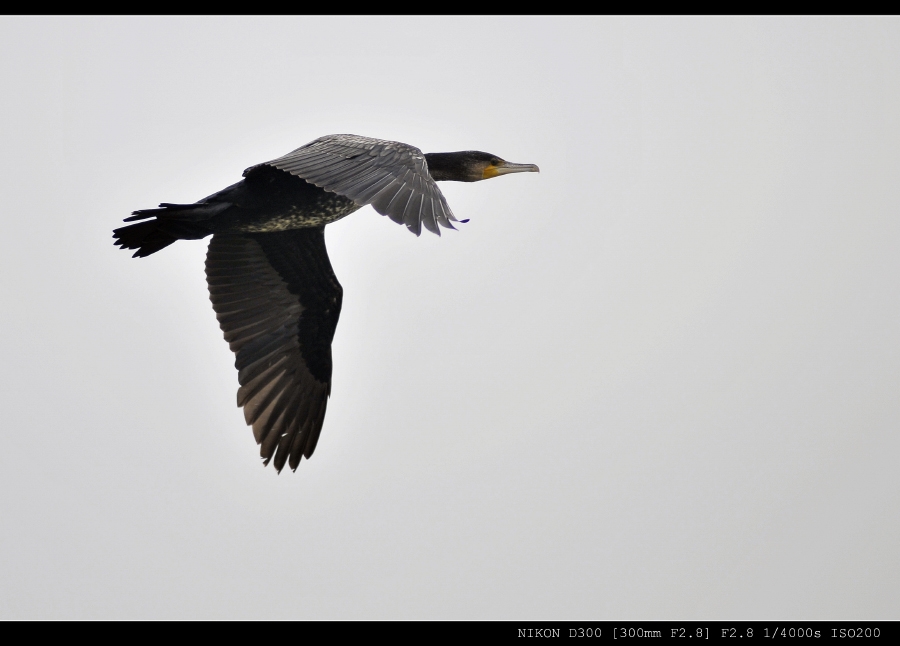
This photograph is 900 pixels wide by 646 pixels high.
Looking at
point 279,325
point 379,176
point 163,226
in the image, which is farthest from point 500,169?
point 163,226

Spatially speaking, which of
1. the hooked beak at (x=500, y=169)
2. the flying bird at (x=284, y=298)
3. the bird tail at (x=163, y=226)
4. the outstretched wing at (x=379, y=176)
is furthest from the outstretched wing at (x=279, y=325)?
the outstretched wing at (x=379, y=176)

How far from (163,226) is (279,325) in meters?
2.31

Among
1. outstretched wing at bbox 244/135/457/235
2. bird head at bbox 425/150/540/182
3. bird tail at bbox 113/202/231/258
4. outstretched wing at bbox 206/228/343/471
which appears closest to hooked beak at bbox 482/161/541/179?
bird head at bbox 425/150/540/182

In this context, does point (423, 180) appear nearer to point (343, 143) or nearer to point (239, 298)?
point (343, 143)

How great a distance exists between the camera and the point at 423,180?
8281mm

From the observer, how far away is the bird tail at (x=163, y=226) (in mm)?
9930

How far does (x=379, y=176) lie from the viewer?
8.32 metres

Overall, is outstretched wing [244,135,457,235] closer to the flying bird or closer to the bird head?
the flying bird

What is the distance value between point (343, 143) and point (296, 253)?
2.75 meters

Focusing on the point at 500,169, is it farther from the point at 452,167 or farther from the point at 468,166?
the point at 452,167

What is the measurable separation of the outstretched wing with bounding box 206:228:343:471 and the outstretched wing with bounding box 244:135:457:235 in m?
2.40

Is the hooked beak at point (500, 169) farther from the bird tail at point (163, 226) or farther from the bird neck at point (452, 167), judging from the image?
the bird tail at point (163, 226)

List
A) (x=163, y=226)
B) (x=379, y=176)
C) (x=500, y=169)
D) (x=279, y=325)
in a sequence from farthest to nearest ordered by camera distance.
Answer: (x=279, y=325) < (x=500, y=169) < (x=163, y=226) < (x=379, y=176)
